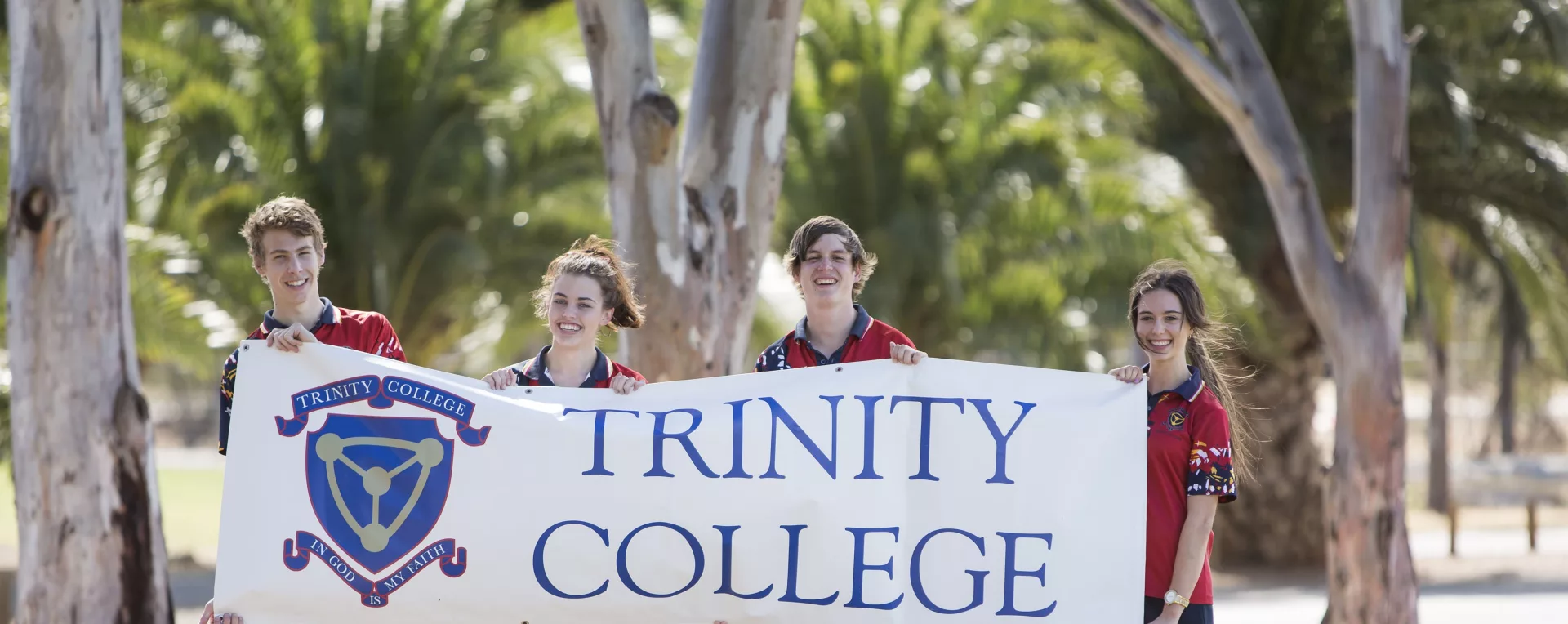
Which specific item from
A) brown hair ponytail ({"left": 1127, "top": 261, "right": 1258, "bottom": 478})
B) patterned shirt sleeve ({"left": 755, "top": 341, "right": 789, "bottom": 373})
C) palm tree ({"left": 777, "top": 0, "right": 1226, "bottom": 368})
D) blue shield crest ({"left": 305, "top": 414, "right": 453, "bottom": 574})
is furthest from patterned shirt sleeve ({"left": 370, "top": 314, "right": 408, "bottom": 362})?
palm tree ({"left": 777, "top": 0, "right": 1226, "bottom": 368})

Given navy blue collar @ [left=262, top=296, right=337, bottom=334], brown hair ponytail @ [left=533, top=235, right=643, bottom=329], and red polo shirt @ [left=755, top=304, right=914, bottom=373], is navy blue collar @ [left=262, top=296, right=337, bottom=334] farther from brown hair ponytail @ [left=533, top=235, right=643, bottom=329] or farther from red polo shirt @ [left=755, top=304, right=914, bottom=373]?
red polo shirt @ [left=755, top=304, right=914, bottom=373]

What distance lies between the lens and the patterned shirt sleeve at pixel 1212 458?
381cm

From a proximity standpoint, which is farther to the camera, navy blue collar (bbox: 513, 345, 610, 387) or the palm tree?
the palm tree

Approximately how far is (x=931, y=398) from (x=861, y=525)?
42 cm

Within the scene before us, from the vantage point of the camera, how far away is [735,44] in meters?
6.11

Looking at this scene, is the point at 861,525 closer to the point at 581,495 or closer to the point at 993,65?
the point at 581,495

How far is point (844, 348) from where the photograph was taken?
4.40m

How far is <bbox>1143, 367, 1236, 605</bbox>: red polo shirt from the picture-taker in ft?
12.6

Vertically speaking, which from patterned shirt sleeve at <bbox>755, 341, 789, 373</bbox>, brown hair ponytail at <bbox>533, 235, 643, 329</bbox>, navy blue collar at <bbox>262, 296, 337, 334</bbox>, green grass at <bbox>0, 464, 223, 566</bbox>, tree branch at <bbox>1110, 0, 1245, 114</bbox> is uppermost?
tree branch at <bbox>1110, 0, 1245, 114</bbox>

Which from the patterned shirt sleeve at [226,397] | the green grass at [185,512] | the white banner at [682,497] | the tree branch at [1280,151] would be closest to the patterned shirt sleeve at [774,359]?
the white banner at [682,497]

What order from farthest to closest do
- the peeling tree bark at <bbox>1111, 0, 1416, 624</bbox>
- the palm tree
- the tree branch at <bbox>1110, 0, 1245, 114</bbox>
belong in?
1. the palm tree
2. the peeling tree bark at <bbox>1111, 0, 1416, 624</bbox>
3. the tree branch at <bbox>1110, 0, 1245, 114</bbox>

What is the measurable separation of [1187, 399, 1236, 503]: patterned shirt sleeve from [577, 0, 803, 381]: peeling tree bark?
2.62m

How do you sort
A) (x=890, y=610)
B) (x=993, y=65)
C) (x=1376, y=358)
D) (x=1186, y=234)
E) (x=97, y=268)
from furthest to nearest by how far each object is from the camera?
(x=993, y=65) < (x=1186, y=234) < (x=1376, y=358) < (x=97, y=268) < (x=890, y=610)

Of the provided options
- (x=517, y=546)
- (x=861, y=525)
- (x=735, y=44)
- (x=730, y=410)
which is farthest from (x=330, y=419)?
(x=735, y=44)
